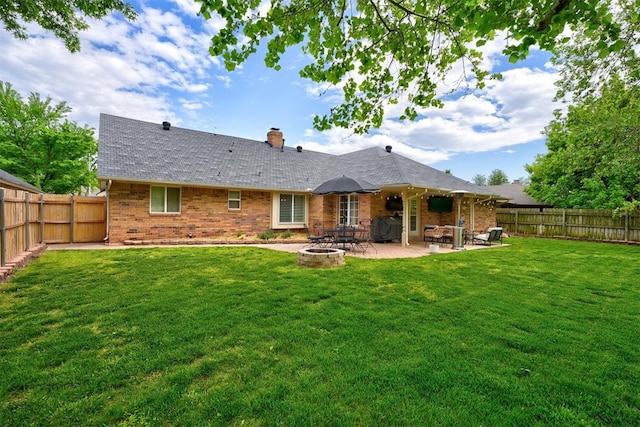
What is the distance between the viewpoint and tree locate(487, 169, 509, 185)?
61344 mm

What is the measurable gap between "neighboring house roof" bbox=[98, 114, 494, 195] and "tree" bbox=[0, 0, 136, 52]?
5345 mm

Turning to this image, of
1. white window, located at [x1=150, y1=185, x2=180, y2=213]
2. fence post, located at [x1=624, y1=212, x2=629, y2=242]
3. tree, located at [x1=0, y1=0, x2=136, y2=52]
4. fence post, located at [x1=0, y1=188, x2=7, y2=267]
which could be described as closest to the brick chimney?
white window, located at [x1=150, y1=185, x2=180, y2=213]

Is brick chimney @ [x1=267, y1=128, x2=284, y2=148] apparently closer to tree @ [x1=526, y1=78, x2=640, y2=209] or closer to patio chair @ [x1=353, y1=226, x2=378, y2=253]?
patio chair @ [x1=353, y1=226, x2=378, y2=253]

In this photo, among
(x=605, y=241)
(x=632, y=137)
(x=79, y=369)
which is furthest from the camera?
(x=605, y=241)

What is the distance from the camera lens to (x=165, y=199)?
1253cm

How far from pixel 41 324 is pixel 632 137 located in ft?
36.6

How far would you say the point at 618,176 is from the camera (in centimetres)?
1803

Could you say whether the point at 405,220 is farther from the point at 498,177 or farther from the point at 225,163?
the point at 498,177

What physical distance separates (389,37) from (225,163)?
12331mm

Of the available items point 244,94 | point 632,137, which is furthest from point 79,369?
point 244,94

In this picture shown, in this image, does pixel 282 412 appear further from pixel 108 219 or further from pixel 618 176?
pixel 618 176

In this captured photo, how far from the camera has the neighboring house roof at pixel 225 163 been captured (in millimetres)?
12352

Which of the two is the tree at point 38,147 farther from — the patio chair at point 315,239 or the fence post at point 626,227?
the fence post at point 626,227

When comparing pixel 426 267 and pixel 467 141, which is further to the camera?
pixel 467 141
